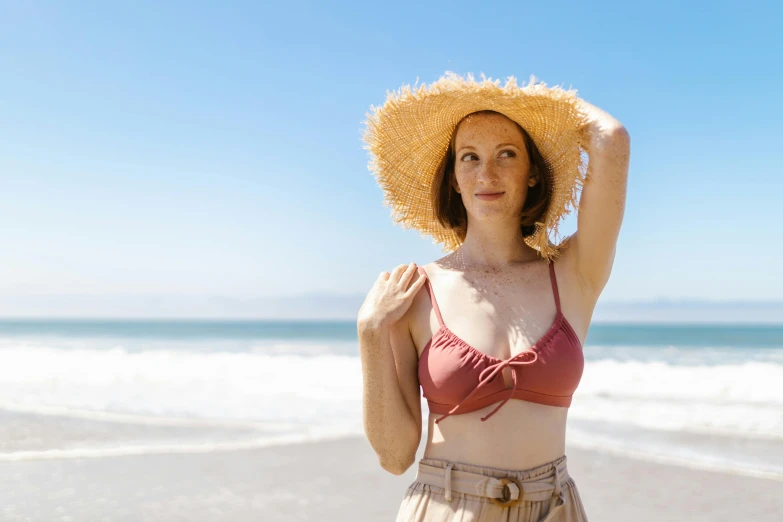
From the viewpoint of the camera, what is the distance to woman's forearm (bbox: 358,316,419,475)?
6.79 ft

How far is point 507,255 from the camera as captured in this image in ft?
7.59

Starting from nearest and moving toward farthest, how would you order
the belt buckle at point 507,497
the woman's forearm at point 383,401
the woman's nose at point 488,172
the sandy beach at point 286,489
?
the belt buckle at point 507,497
the woman's forearm at point 383,401
the woman's nose at point 488,172
the sandy beach at point 286,489

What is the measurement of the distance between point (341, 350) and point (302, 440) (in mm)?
17321

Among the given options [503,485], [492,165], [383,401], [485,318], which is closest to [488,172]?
[492,165]

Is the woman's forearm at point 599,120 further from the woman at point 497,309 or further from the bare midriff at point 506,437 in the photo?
the bare midriff at point 506,437

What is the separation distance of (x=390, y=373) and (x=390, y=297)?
231 mm

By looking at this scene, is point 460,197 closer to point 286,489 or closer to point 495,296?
point 495,296

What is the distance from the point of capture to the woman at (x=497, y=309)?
1.96 metres

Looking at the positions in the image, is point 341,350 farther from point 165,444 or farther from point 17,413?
point 165,444

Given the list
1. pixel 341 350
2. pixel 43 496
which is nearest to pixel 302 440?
pixel 43 496

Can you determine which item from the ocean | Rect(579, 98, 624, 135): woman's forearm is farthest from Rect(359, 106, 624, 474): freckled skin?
the ocean

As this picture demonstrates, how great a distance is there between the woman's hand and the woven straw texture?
1.37ft

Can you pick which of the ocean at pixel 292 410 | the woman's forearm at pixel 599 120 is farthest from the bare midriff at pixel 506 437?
the ocean at pixel 292 410

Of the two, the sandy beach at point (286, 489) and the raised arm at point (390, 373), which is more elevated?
the raised arm at point (390, 373)
